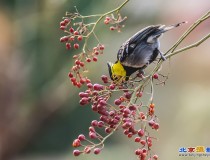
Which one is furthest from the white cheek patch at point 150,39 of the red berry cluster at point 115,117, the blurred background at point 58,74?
the blurred background at point 58,74

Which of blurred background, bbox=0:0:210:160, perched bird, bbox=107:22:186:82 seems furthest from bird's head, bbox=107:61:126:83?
blurred background, bbox=0:0:210:160

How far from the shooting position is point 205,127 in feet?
9.51

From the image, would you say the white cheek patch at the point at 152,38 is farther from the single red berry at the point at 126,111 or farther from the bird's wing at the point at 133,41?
the single red berry at the point at 126,111

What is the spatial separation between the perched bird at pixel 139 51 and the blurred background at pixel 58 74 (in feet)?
6.66

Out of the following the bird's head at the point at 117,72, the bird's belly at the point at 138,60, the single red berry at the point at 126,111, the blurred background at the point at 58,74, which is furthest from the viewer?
the blurred background at the point at 58,74

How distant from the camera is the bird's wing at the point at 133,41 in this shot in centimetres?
93

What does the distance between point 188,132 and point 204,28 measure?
1.02 meters

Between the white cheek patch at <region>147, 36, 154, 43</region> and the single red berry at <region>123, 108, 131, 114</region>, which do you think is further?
the white cheek patch at <region>147, 36, 154, 43</region>

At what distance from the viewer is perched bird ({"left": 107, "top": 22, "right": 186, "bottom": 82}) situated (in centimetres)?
93

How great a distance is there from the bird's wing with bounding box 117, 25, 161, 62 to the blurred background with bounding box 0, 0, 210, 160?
80.5 inches

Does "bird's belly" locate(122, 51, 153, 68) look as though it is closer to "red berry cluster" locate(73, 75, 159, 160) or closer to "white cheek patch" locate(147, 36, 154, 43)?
"white cheek patch" locate(147, 36, 154, 43)

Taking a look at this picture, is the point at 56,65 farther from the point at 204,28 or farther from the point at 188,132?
the point at 204,28

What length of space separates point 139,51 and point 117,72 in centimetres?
6

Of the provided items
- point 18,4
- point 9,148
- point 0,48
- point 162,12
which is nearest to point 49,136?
point 9,148
